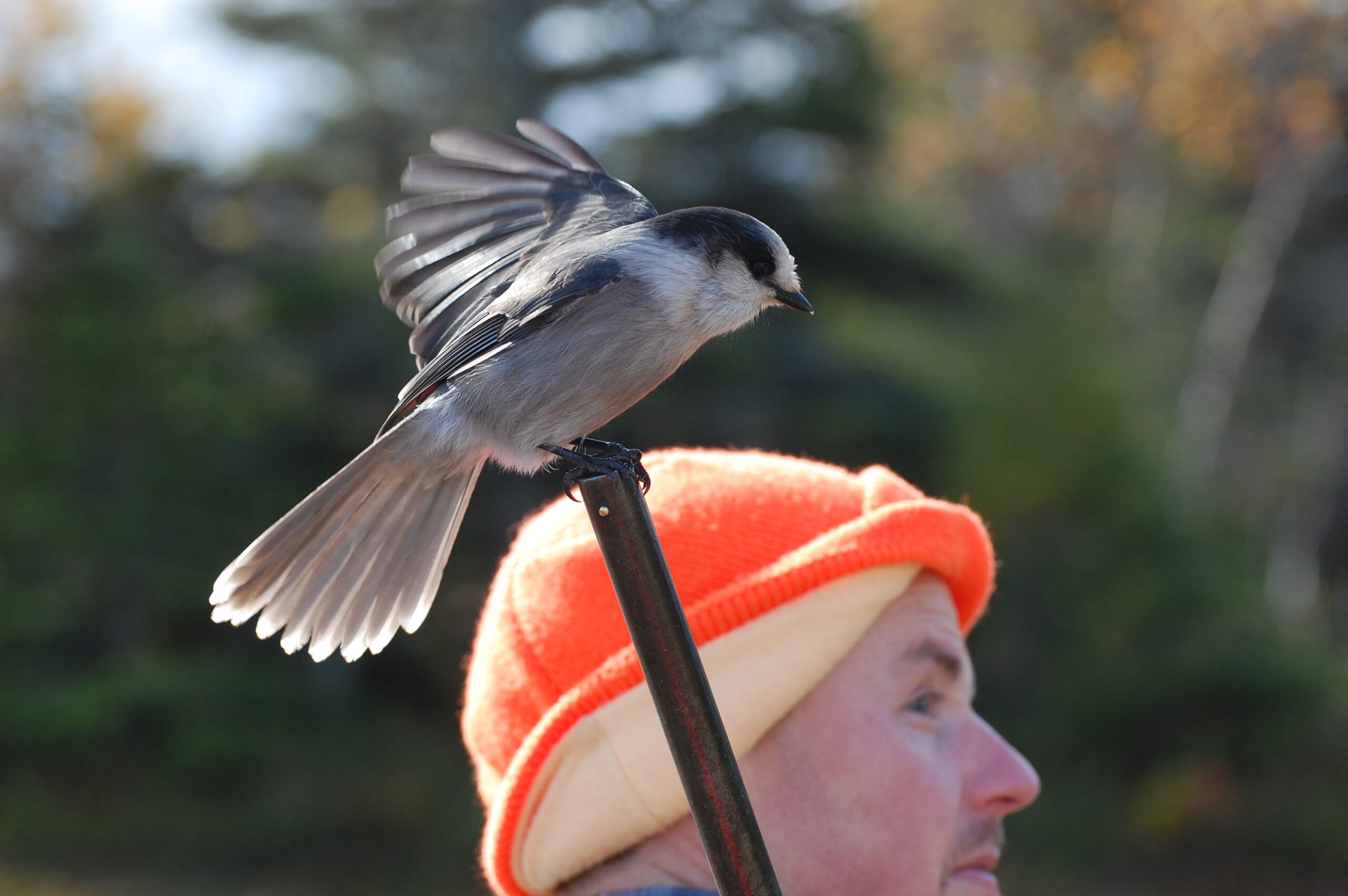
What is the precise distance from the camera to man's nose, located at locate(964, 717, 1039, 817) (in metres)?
1.83

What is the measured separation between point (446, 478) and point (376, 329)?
9.52 metres

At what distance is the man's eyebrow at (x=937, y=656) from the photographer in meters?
1.87

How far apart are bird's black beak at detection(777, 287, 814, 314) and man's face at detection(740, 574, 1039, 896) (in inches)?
22.7

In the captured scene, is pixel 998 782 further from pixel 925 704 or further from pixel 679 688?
pixel 679 688

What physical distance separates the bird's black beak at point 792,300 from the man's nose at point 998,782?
76 cm

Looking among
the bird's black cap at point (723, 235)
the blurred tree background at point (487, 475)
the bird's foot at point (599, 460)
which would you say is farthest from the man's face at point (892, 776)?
the blurred tree background at point (487, 475)

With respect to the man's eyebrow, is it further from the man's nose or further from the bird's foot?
the bird's foot

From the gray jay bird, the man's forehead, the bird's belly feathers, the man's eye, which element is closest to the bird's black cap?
the gray jay bird

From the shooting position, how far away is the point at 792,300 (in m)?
1.55

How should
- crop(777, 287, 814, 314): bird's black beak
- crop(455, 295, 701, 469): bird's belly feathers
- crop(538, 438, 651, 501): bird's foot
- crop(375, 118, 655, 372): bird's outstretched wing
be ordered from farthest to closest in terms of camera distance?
crop(375, 118, 655, 372): bird's outstretched wing
crop(777, 287, 814, 314): bird's black beak
crop(455, 295, 701, 469): bird's belly feathers
crop(538, 438, 651, 501): bird's foot

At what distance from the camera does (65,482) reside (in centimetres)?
964

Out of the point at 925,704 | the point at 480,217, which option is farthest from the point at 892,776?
the point at 480,217

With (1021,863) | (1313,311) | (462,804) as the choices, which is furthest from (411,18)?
(1313,311)

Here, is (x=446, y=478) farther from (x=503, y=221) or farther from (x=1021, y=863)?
(x=1021, y=863)
